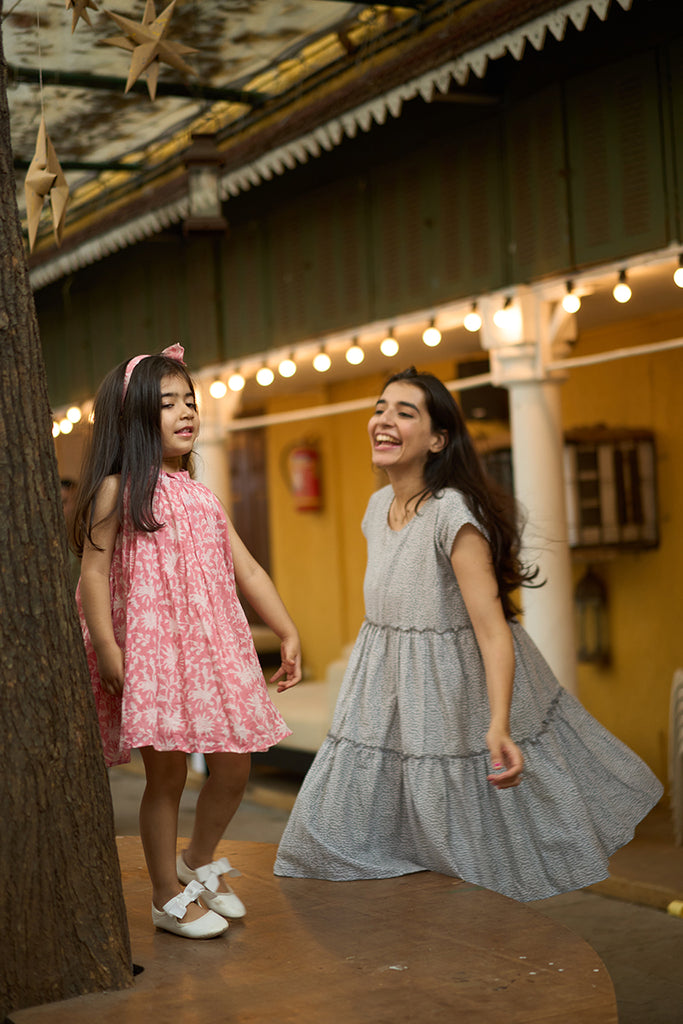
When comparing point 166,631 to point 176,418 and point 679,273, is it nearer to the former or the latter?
point 176,418

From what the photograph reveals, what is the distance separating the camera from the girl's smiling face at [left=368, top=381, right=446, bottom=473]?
3.12 meters

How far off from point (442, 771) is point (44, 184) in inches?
68.2

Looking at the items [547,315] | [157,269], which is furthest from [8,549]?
[157,269]

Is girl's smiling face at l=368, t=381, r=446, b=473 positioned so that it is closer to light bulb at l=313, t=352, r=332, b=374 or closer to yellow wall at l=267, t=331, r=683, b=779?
yellow wall at l=267, t=331, r=683, b=779

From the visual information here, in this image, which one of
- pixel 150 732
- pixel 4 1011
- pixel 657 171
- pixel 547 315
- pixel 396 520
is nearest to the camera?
pixel 4 1011

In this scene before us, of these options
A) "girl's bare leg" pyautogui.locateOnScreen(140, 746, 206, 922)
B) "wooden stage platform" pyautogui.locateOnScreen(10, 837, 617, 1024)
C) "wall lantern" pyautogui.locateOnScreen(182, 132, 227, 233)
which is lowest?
"wooden stage platform" pyautogui.locateOnScreen(10, 837, 617, 1024)

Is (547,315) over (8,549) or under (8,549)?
over

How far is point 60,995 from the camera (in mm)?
2201

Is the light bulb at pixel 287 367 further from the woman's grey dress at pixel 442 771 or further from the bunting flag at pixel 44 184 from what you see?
the woman's grey dress at pixel 442 771

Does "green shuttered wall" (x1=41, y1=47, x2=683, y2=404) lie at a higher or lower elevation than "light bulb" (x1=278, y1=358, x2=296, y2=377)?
higher

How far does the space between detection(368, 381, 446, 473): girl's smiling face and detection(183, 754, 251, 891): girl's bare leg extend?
0.85 meters

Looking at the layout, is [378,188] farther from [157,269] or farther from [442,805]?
[442,805]

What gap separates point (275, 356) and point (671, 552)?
2.62 metres

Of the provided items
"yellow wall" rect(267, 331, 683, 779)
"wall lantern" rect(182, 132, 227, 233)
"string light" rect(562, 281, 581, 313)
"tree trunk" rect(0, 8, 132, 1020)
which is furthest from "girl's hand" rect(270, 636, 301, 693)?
"yellow wall" rect(267, 331, 683, 779)
